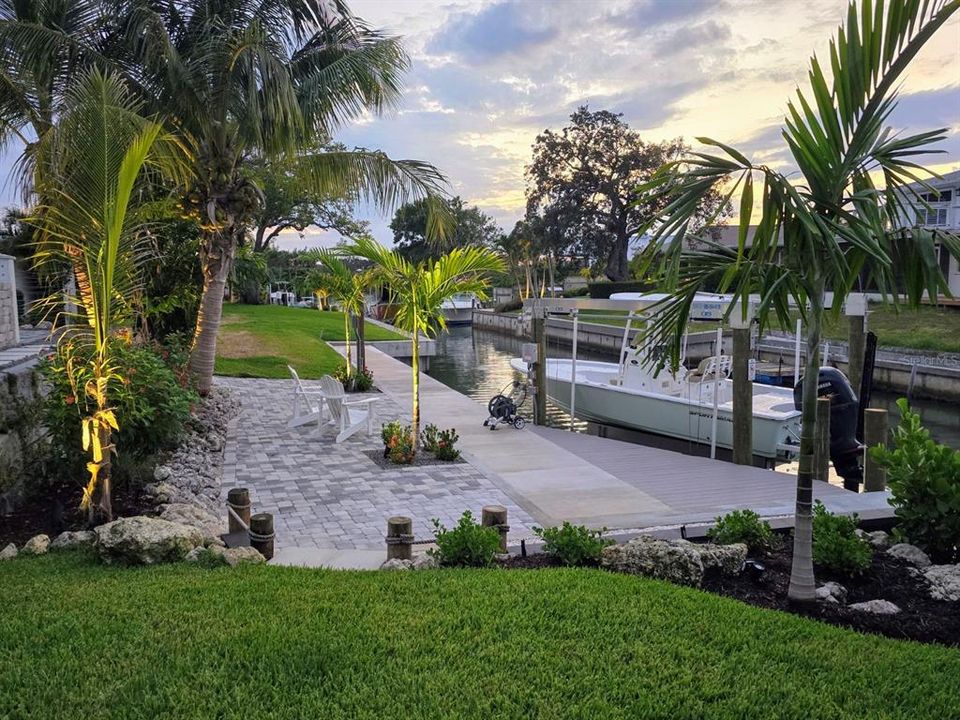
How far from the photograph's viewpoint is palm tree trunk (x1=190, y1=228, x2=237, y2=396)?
10.7 meters

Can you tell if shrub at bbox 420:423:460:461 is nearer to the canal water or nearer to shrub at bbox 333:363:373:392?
the canal water

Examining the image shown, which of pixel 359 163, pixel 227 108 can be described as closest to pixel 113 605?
pixel 227 108

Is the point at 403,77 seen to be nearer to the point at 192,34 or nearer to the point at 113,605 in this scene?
the point at 192,34

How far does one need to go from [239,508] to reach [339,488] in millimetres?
1854

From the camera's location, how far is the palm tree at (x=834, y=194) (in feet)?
10.1

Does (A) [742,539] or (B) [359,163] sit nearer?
(A) [742,539]

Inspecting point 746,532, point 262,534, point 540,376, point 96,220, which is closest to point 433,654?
point 262,534

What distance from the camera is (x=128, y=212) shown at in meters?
A: 5.42

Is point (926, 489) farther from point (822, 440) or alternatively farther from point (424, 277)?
point (424, 277)

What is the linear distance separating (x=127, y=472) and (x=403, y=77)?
789cm

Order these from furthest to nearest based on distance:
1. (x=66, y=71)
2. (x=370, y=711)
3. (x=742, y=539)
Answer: (x=66, y=71) < (x=742, y=539) < (x=370, y=711)

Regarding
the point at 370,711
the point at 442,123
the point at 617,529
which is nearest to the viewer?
the point at 370,711

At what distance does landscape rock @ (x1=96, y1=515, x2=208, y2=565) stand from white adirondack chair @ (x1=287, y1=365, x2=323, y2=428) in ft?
17.7

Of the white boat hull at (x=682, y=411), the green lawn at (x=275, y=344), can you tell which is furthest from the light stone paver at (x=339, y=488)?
the green lawn at (x=275, y=344)
